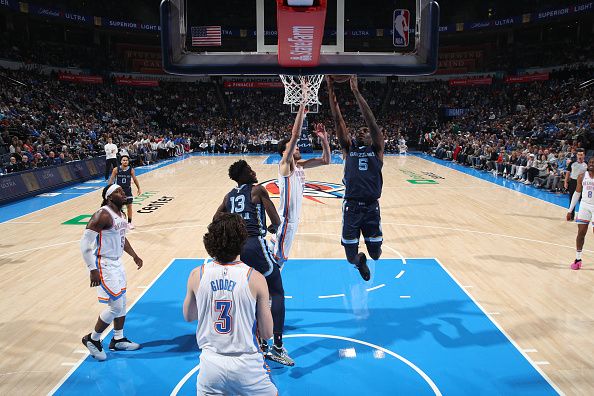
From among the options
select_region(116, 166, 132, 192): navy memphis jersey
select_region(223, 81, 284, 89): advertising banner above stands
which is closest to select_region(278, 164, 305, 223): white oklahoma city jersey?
select_region(116, 166, 132, 192): navy memphis jersey

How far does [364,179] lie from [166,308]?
117 inches

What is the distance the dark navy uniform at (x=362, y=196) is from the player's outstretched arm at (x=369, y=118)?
218 millimetres

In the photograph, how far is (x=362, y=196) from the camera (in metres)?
5.67

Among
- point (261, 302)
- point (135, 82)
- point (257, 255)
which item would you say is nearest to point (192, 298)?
point (261, 302)

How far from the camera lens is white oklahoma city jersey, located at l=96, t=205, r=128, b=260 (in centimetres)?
482

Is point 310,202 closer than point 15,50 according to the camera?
Yes

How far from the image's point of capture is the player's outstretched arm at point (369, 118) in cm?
498

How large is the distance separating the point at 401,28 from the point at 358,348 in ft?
13.5

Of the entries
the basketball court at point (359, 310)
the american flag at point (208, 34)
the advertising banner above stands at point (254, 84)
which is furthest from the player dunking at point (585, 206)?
the advertising banner above stands at point (254, 84)

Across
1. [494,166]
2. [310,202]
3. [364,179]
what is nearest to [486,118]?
[494,166]

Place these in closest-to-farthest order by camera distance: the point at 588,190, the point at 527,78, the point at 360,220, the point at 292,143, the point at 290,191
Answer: the point at 292,143
the point at 360,220
the point at 290,191
the point at 588,190
the point at 527,78

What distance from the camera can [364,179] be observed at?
563 cm

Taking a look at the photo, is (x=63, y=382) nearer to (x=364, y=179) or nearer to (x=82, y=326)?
(x=82, y=326)

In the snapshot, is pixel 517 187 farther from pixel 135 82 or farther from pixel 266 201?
pixel 135 82
